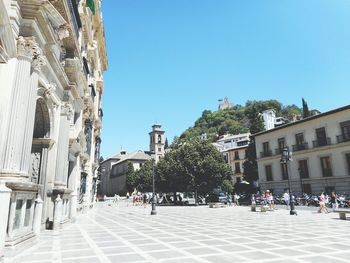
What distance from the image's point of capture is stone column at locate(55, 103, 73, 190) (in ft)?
40.0

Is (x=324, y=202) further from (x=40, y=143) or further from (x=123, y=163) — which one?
(x=123, y=163)

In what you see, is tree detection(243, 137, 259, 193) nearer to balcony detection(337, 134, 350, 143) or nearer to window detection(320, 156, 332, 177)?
window detection(320, 156, 332, 177)

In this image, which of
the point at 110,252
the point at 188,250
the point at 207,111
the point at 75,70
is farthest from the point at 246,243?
the point at 207,111

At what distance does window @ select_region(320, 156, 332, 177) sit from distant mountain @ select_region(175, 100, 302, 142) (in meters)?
48.4

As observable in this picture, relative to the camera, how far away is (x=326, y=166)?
3141cm

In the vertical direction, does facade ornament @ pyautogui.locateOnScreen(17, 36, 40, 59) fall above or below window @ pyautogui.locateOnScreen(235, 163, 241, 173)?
below

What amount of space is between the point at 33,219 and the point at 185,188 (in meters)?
25.4

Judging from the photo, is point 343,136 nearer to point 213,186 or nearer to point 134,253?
point 213,186

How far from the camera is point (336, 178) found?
29.9 m

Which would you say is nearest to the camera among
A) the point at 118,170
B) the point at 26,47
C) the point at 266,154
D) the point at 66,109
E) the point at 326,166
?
the point at 26,47

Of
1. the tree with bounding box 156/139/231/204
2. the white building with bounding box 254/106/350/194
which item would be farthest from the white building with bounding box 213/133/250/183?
the tree with bounding box 156/139/231/204

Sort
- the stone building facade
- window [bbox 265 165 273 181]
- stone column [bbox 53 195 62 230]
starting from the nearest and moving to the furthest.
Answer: the stone building facade, stone column [bbox 53 195 62 230], window [bbox 265 165 273 181]

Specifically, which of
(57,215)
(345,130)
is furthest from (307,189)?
(57,215)

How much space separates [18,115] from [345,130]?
105 ft
